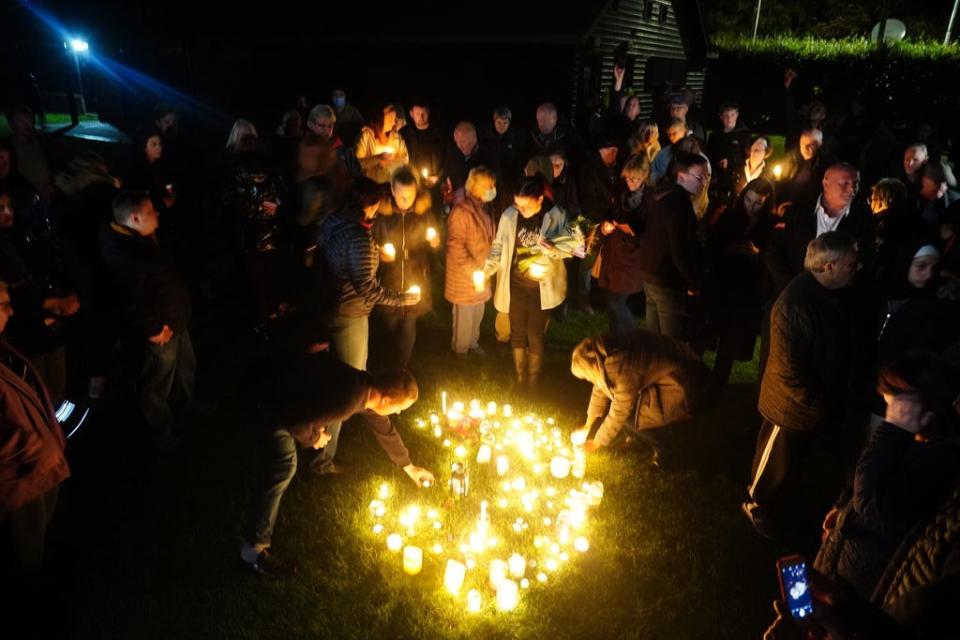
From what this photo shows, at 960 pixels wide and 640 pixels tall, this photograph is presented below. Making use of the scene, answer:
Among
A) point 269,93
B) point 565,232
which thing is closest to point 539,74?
point 269,93

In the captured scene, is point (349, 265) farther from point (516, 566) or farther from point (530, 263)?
point (516, 566)

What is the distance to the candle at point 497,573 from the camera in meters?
3.92

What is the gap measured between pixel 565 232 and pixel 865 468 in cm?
326

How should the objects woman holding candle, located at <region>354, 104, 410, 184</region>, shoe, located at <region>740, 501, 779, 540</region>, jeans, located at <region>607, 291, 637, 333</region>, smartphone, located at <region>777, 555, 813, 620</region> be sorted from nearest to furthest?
smartphone, located at <region>777, 555, 813, 620</region> → shoe, located at <region>740, 501, 779, 540</region> → jeans, located at <region>607, 291, 637, 333</region> → woman holding candle, located at <region>354, 104, 410, 184</region>

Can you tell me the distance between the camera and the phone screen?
2586 millimetres

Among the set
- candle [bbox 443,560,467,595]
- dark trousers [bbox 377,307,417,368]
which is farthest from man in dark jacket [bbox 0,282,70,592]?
dark trousers [bbox 377,307,417,368]

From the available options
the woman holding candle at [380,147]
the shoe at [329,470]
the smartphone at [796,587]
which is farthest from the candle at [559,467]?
the woman holding candle at [380,147]

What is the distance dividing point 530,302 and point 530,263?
0.40 meters

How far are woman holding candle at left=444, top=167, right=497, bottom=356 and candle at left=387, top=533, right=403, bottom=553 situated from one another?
248 centimetres

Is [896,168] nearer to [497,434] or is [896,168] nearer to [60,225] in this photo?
[497,434]

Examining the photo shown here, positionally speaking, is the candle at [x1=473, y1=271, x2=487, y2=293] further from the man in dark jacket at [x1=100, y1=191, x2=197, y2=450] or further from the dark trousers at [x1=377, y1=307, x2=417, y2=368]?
the man in dark jacket at [x1=100, y1=191, x2=197, y2=450]

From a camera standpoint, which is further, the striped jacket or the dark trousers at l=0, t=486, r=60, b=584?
the striped jacket

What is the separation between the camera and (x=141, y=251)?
15.1 feet

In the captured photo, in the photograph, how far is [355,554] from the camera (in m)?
4.33
